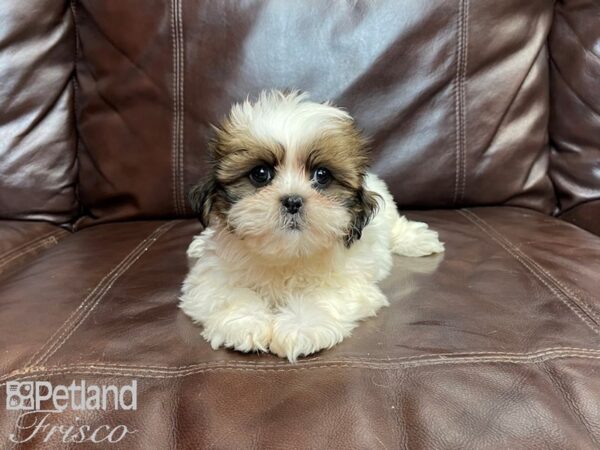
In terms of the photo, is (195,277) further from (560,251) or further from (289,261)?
(560,251)

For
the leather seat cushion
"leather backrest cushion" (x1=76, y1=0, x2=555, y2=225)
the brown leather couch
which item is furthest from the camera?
"leather backrest cushion" (x1=76, y1=0, x2=555, y2=225)

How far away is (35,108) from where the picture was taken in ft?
7.54

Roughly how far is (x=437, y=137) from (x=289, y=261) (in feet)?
3.15

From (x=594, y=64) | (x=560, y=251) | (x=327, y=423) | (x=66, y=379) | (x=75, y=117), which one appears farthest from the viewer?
(x=75, y=117)

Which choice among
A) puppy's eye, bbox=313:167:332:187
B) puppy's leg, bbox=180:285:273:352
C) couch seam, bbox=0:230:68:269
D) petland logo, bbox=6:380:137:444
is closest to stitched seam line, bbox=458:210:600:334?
puppy's eye, bbox=313:167:332:187

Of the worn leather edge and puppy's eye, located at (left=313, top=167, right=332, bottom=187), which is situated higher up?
puppy's eye, located at (left=313, top=167, right=332, bottom=187)

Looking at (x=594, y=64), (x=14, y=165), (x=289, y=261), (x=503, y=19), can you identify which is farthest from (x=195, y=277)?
(x=594, y=64)

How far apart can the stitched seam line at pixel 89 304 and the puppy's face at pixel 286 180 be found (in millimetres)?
355

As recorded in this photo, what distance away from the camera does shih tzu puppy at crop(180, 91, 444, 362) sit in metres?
1.48

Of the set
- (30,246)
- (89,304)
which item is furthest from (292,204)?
(30,246)

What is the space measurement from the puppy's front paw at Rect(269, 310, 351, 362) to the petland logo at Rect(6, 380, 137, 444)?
0.33 metres

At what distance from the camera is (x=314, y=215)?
149cm

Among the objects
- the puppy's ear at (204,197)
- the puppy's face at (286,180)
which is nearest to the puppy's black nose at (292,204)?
the puppy's face at (286,180)

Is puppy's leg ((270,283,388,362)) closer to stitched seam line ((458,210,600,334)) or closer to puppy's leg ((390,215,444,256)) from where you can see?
puppy's leg ((390,215,444,256))
